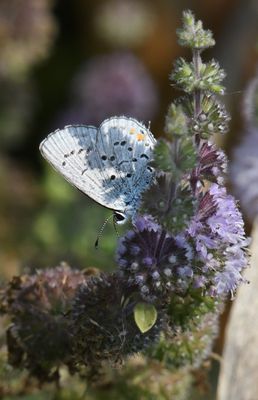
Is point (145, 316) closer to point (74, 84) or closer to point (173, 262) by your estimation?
point (173, 262)

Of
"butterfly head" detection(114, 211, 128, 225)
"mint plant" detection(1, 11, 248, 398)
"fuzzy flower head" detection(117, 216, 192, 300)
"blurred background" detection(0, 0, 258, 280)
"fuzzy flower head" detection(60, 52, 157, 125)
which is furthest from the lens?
"fuzzy flower head" detection(60, 52, 157, 125)

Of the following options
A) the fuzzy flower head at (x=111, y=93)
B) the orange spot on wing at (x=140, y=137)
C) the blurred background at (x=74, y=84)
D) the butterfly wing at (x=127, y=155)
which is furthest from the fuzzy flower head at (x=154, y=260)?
the fuzzy flower head at (x=111, y=93)

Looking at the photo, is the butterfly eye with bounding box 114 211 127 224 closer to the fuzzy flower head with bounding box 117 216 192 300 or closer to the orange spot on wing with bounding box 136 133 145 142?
the fuzzy flower head with bounding box 117 216 192 300

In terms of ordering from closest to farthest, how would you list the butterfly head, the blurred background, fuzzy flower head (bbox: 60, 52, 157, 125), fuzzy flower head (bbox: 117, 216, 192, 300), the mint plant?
the mint plant → fuzzy flower head (bbox: 117, 216, 192, 300) → the butterfly head → the blurred background → fuzzy flower head (bbox: 60, 52, 157, 125)

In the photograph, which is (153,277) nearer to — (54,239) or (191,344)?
(191,344)

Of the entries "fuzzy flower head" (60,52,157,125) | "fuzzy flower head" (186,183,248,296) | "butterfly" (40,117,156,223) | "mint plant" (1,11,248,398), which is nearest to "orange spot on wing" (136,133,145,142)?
"butterfly" (40,117,156,223)

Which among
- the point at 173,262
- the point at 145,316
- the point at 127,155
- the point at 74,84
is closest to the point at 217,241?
the point at 173,262

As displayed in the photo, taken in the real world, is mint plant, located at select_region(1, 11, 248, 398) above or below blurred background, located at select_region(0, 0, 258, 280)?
below

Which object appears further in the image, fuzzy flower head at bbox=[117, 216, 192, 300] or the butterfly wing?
the butterfly wing
